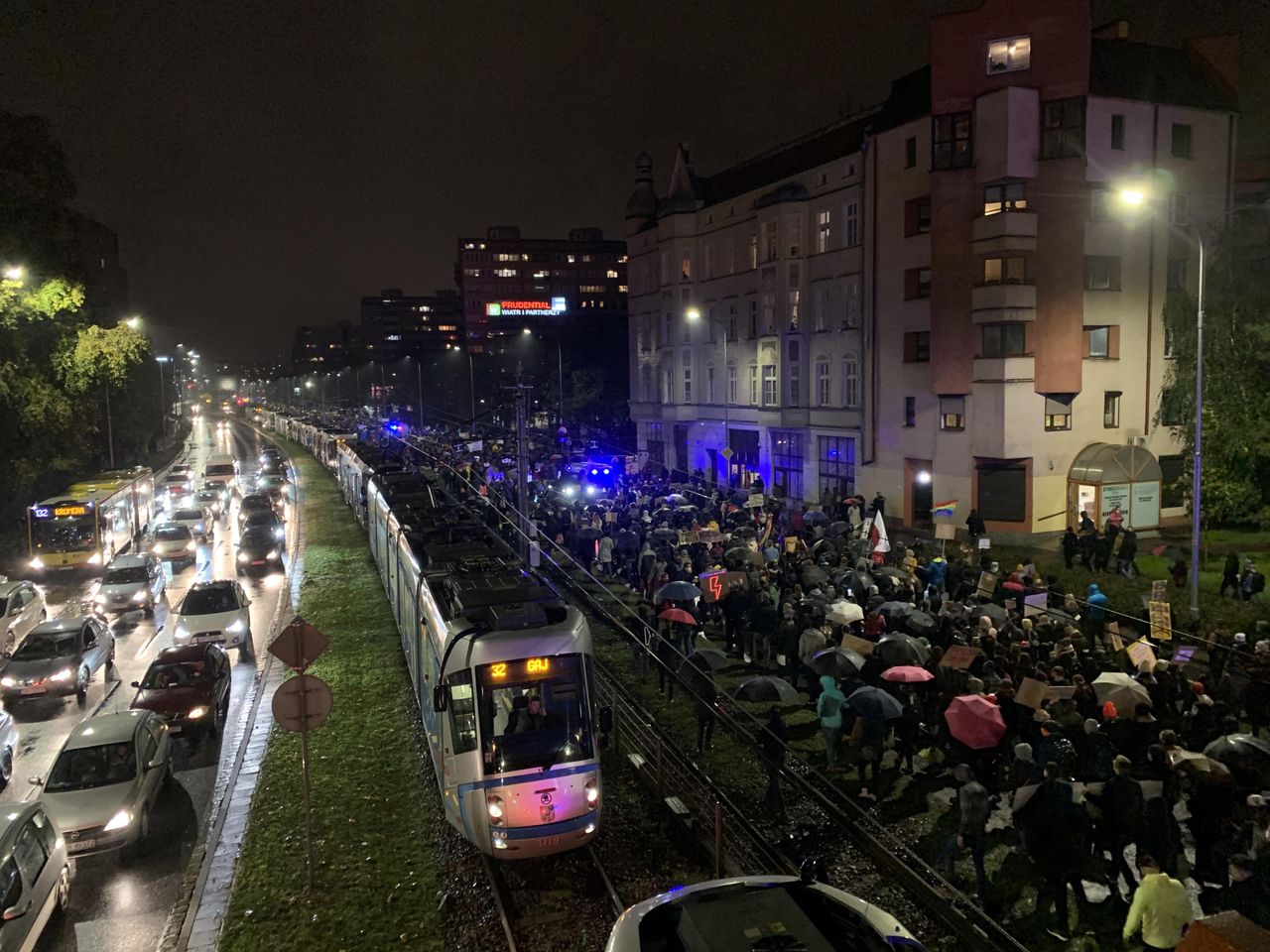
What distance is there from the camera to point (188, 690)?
15.5m

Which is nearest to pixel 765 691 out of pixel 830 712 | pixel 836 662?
pixel 830 712

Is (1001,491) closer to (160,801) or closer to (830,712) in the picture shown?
(830,712)

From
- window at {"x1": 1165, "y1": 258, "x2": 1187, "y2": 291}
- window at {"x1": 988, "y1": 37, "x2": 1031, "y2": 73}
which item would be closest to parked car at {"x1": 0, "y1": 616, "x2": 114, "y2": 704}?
window at {"x1": 988, "y1": 37, "x2": 1031, "y2": 73}

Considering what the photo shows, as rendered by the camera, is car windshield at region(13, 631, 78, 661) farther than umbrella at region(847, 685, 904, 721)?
Yes

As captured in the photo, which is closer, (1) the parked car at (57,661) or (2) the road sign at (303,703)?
(2) the road sign at (303,703)

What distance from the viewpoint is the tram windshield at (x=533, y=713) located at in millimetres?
10312

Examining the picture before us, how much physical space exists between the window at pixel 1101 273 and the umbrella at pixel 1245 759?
26.9m

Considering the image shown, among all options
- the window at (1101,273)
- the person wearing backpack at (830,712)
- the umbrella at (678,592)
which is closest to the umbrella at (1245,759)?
the person wearing backpack at (830,712)

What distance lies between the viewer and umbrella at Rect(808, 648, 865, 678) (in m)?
13.2

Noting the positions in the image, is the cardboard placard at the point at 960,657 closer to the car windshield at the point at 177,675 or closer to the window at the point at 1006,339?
the car windshield at the point at 177,675

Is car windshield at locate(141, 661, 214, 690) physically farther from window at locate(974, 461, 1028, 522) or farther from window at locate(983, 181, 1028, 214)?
window at locate(983, 181, 1028, 214)

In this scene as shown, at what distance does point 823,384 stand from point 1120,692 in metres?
31.5

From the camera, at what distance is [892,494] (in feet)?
123

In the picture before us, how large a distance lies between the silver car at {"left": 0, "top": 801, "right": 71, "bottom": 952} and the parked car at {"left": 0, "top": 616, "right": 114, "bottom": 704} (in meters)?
8.40
